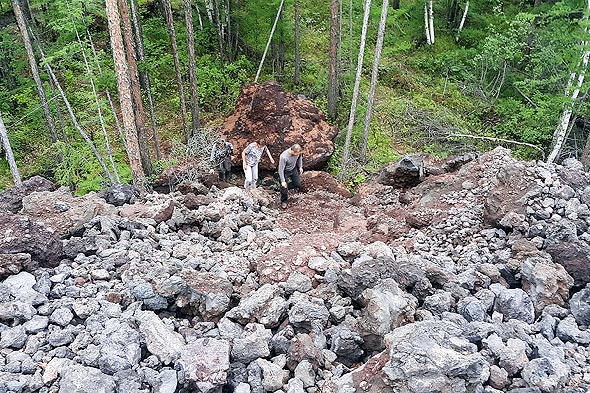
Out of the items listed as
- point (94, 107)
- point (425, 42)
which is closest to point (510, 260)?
point (94, 107)

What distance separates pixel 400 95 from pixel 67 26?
585 inches

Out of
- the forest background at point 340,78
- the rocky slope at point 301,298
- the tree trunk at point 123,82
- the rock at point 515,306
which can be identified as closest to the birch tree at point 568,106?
the forest background at point 340,78

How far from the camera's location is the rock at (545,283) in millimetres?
5926

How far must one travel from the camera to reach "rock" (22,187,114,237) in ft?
25.0

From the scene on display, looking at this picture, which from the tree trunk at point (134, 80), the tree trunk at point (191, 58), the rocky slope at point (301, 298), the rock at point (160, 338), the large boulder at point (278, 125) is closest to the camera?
the rocky slope at point (301, 298)

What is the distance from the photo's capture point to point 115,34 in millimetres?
10336

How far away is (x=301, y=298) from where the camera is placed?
19.6ft

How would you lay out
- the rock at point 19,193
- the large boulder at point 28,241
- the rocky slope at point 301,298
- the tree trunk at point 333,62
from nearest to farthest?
the rocky slope at point 301,298, the large boulder at point 28,241, the rock at point 19,193, the tree trunk at point 333,62

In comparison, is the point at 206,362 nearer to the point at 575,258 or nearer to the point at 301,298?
the point at 301,298

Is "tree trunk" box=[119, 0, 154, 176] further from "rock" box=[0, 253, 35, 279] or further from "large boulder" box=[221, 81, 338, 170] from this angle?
"rock" box=[0, 253, 35, 279]

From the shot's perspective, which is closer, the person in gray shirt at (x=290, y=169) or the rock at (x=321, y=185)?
the person in gray shirt at (x=290, y=169)

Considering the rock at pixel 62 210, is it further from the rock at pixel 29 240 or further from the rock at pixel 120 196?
the rock at pixel 120 196

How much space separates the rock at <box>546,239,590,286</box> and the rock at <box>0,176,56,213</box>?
923 centimetres

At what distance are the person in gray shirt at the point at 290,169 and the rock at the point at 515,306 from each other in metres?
5.61
